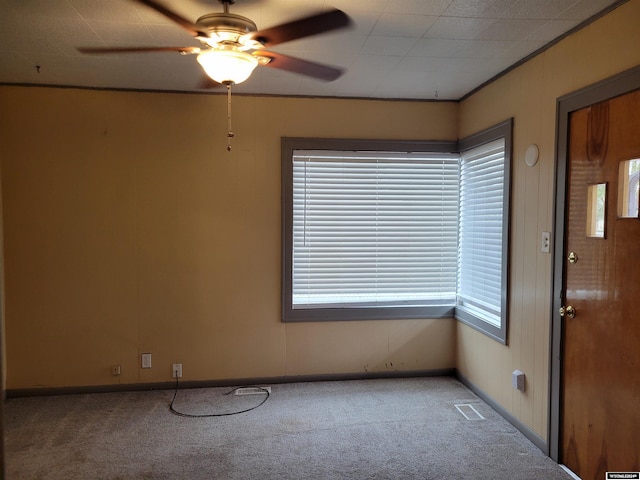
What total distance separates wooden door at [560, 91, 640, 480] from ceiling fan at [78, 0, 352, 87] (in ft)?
5.01

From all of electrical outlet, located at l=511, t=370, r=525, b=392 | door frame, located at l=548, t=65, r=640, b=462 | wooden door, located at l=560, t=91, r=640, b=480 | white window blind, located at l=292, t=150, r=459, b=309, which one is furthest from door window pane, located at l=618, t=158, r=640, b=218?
white window blind, located at l=292, t=150, r=459, b=309

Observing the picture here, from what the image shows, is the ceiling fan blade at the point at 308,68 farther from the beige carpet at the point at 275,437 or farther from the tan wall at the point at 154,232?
the beige carpet at the point at 275,437

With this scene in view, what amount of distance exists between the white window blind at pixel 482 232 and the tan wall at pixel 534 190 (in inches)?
8.3

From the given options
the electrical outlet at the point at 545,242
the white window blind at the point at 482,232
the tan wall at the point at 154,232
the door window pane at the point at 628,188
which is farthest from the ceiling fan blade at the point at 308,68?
the door window pane at the point at 628,188

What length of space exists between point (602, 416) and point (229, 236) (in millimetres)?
2900

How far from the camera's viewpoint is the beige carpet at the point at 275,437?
8.38 ft

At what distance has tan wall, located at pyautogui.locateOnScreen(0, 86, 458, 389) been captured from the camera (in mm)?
3541

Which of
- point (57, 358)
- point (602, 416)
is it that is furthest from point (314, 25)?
point (57, 358)

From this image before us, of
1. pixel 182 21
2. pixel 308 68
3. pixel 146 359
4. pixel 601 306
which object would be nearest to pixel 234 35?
pixel 182 21

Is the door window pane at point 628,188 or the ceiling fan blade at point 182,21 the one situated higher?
the ceiling fan blade at point 182,21

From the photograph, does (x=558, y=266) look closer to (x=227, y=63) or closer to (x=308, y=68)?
(x=308, y=68)

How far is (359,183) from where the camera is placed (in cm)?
391

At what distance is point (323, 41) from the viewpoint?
2684mm

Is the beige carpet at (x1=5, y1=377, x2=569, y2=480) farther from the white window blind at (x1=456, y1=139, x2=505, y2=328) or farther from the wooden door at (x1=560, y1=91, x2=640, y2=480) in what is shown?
the white window blind at (x1=456, y1=139, x2=505, y2=328)
